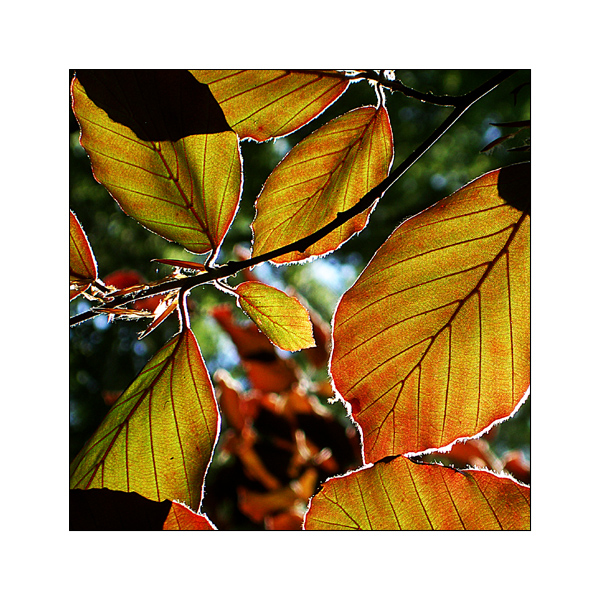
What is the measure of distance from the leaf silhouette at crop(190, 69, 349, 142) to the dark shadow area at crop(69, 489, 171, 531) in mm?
230

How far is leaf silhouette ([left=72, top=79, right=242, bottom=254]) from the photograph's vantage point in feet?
1.07

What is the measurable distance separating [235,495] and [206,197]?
985mm

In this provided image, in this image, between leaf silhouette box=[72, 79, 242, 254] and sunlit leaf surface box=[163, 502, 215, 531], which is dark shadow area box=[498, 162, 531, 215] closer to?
leaf silhouette box=[72, 79, 242, 254]

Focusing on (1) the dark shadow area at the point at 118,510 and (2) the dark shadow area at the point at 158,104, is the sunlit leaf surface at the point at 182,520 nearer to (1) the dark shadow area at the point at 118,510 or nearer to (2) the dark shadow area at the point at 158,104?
(1) the dark shadow area at the point at 118,510

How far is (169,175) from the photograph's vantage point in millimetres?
336

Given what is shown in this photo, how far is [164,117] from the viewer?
32 centimetres

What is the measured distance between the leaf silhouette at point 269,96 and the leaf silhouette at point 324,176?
0.02 m

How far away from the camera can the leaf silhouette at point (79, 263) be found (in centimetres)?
35

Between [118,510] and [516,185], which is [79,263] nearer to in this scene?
[118,510]

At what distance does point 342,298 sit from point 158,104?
0.16m

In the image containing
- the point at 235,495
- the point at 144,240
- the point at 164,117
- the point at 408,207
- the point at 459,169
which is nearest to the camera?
the point at 164,117

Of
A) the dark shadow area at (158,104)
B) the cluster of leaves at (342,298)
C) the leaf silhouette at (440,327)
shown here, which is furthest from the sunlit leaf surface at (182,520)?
the dark shadow area at (158,104)

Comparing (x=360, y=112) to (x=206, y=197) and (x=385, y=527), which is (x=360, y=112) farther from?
(x=385, y=527)
